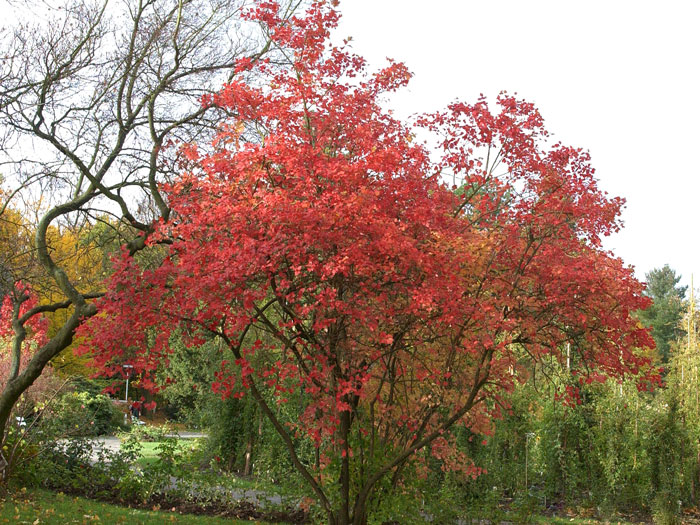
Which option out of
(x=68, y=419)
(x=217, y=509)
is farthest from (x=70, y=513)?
(x=68, y=419)

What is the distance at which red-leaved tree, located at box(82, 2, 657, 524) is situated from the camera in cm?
486

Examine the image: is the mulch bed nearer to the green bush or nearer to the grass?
the grass

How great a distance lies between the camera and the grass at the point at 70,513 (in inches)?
279

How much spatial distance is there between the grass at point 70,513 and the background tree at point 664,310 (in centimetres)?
2630

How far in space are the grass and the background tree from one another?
86.3 ft

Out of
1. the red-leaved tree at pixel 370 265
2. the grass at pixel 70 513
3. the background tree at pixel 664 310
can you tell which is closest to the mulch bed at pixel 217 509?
the grass at pixel 70 513

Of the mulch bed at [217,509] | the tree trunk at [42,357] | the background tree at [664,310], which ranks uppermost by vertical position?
the background tree at [664,310]

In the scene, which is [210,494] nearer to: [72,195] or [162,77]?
[72,195]

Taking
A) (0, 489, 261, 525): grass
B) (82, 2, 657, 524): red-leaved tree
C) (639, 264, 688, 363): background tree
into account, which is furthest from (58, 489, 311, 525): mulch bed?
(639, 264, 688, 363): background tree

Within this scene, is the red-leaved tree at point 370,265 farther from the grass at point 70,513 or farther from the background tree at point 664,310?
the background tree at point 664,310

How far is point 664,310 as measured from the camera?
34.3m

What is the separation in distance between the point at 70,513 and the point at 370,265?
5.31 meters

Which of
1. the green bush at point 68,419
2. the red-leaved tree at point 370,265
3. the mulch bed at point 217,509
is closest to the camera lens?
the red-leaved tree at point 370,265

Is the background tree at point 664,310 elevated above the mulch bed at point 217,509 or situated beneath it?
elevated above
